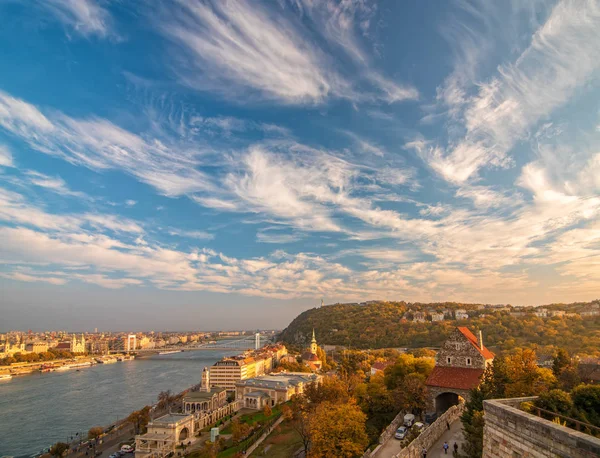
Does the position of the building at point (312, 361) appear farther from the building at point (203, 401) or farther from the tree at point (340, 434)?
the tree at point (340, 434)

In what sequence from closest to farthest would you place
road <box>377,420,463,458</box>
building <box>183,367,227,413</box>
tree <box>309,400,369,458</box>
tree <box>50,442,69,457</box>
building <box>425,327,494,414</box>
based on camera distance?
1. road <box>377,420,463,458</box>
2. tree <box>309,400,369,458</box>
3. building <box>425,327,494,414</box>
4. tree <box>50,442,69,457</box>
5. building <box>183,367,227,413</box>

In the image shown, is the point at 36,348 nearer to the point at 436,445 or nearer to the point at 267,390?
the point at 267,390

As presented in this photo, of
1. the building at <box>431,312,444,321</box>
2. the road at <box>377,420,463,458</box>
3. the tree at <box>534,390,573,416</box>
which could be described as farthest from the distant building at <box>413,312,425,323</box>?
the tree at <box>534,390,573,416</box>

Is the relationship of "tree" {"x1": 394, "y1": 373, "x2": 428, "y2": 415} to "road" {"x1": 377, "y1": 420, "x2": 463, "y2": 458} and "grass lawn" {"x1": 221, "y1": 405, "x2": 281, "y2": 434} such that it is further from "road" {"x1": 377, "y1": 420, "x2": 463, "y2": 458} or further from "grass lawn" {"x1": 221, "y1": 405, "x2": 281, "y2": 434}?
"grass lawn" {"x1": 221, "y1": 405, "x2": 281, "y2": 434}

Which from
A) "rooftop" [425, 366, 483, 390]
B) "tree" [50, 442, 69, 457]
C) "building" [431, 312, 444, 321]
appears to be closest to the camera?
"rooftop" [425, 366, 483, 390]

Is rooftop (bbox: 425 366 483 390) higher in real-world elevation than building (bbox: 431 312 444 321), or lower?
lower

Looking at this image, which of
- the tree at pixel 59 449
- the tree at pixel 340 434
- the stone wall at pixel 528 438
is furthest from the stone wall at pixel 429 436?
the tree at pixel 59 449
